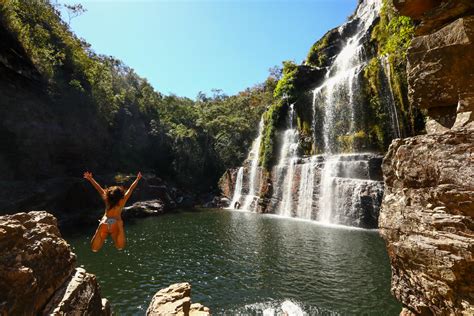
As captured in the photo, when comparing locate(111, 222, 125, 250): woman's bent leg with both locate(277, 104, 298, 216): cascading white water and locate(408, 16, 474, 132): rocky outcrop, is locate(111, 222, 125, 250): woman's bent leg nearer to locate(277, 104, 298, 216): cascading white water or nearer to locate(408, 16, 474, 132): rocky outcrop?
locate(408, 16, 474, 132): rocky outcrop

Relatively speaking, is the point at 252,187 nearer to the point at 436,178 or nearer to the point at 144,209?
the point at 144,209

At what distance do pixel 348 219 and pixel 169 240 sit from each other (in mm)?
15635

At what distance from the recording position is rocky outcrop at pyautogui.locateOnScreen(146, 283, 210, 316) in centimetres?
805

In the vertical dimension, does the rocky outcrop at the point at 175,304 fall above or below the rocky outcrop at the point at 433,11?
below

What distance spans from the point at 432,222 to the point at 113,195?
6.47 meters

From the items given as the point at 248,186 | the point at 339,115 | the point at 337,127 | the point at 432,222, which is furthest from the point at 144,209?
the point at 432,222

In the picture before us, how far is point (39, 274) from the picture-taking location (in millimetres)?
6418

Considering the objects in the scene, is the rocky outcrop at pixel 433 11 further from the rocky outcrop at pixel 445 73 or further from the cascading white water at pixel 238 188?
the cascading white water at pixel 238 188

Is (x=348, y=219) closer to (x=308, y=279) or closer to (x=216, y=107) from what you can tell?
(x=308, y=279)

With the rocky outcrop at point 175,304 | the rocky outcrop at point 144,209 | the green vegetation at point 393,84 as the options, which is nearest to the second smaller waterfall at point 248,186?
the rocky outcrop at point 144,209

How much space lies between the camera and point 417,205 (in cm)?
475

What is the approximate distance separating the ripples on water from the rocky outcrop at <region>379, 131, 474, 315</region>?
551 centimetres

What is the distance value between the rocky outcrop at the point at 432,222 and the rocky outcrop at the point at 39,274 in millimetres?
7367

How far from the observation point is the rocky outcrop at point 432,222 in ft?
13.1
